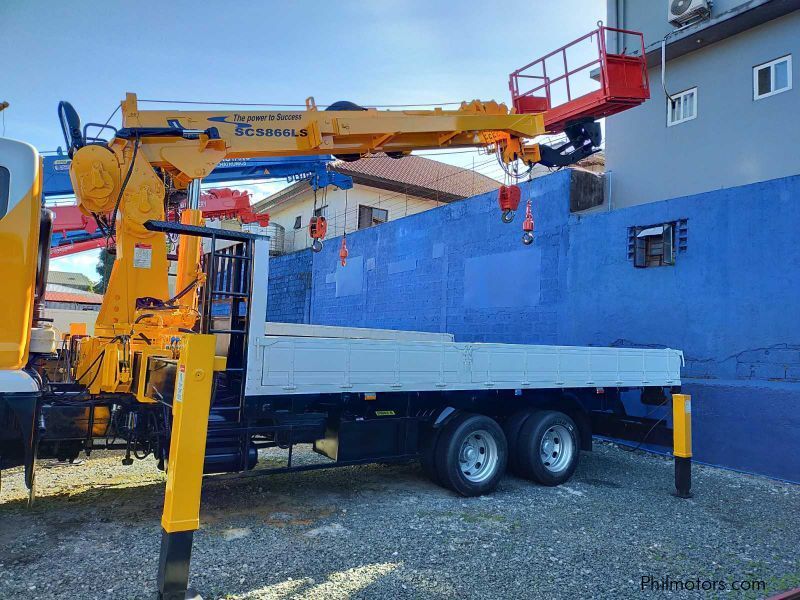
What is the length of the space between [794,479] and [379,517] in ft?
20.0

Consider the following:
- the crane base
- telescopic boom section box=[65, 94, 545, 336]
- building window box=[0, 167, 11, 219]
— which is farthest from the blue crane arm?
the crane base

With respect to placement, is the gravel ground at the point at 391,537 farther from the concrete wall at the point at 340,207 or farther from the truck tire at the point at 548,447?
the concrete wall at the point at 340,207

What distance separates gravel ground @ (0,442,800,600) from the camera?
450cm

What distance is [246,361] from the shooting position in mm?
5469

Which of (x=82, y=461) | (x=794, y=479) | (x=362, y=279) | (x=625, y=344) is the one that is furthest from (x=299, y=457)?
(x=362, y=279)

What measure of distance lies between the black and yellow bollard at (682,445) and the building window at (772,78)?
24.0ft

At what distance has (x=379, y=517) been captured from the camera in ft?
20.0

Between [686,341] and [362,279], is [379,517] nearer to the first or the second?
[686,341]

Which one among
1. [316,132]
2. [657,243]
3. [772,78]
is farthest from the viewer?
[772,78]

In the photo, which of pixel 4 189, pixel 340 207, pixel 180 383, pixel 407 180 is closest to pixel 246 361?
pixel 180 383

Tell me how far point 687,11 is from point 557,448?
947 cm

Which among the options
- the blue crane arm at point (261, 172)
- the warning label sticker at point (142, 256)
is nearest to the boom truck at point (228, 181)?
the blue crane arm at point (261, 172)

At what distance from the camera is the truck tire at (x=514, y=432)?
24.7 feet

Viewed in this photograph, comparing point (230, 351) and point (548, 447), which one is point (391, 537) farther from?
point (548, 447)
